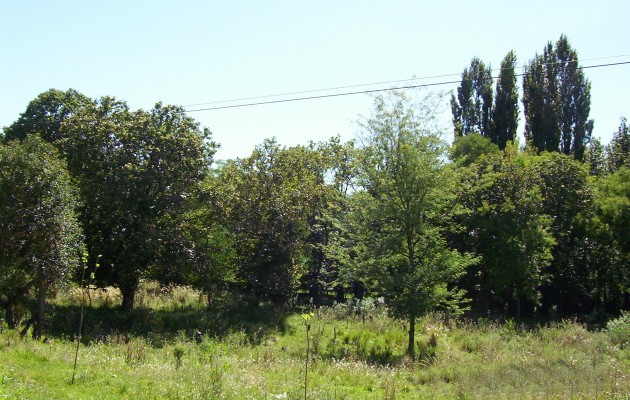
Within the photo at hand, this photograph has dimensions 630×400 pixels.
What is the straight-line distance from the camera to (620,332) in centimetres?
1573

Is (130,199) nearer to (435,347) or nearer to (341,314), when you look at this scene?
(341,314)

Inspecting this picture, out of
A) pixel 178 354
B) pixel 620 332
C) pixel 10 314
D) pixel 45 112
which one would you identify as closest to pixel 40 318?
pixel 10 314

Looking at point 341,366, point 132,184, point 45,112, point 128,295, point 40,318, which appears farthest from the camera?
point 45,112

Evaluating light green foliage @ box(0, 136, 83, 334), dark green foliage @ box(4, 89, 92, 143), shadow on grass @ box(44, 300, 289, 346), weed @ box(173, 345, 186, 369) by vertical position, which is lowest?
weed @ box(173, 345, 186, 369)

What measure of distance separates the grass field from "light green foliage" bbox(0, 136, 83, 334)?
1845 millimetres

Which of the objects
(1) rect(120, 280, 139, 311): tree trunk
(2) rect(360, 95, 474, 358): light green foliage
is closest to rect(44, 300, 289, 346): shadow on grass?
(1) rect(120, 280, 139, 311): tree trunk

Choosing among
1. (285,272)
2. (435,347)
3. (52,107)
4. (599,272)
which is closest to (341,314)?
(285,272)

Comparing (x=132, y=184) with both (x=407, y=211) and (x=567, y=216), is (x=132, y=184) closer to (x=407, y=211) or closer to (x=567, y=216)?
(x=407, y=211)

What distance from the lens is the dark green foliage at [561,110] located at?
1491 inches

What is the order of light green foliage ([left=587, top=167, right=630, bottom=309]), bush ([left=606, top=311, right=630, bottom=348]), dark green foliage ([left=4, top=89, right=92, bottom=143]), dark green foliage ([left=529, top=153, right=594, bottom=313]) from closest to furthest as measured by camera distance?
bush ([left=606, top=311, right=630, bottom=348])
light green foliage ([left=587, top=167, right=630, bottom=309])
dark green foliage ([left=529, top=153, right=594, bottom=313])
dark green foliage ([left=4, top=89, right=92, bottom=143])

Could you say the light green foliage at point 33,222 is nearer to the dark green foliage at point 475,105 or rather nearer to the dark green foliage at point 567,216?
the dark green foliage at point 567,216

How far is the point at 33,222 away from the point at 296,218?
10.7 metres

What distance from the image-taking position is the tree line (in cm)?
1455

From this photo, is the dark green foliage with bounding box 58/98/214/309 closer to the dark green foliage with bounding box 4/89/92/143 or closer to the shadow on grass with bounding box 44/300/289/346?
the shadow on grass with bounding box 44/300/289/346
